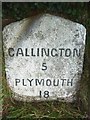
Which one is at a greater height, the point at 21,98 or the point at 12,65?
the point at 12,65

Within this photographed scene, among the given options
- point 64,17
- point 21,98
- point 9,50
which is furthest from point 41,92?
point 64,17

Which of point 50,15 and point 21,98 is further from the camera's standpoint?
point 21,98

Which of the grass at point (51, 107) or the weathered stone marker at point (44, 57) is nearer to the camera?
the weathered stone marker at point (44, 57)

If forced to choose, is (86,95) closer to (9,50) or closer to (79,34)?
(79,34)

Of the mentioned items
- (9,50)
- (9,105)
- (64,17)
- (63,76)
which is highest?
(64,17)

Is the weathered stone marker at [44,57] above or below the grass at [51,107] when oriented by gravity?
above

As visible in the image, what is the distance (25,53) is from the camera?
2402 millimetres

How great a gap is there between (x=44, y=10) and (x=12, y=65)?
1.22 feet

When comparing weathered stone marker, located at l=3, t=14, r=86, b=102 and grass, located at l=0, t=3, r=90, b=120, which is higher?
weathered stone marker, located at l=3, t=14, r=86, b=102

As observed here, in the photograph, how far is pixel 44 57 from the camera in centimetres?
241

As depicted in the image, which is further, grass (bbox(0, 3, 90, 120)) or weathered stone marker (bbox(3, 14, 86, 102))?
grass (bbox(0, 3, 90, 120))

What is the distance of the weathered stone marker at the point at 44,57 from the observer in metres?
2.37

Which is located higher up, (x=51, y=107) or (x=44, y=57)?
(x=44, y=57)

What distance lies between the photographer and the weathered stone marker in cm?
237
